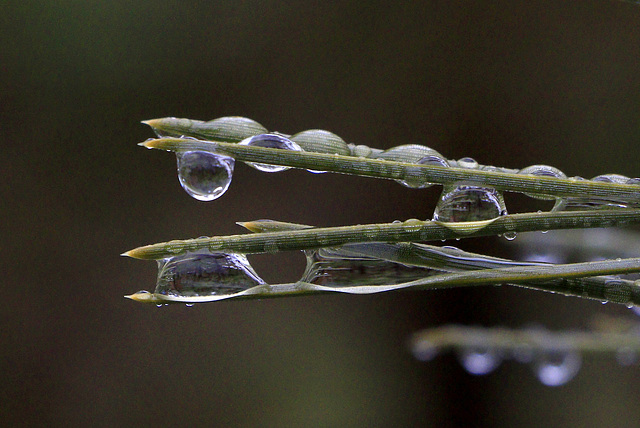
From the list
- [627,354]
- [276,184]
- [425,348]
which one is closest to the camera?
[627,354]

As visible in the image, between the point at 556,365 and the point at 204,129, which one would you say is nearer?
the point at 204,129

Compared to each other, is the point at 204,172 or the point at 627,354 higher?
the point at 204,172

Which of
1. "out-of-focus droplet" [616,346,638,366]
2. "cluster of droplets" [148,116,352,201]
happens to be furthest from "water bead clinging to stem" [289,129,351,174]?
"out-of-focus droplet" [616,346,638,366]

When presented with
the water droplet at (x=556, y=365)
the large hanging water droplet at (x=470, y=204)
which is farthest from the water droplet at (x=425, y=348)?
the large hanging water droplet at (x=470, y=204)

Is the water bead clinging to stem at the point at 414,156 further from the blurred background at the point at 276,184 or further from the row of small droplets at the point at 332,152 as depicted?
the blurred background at the point at 276,184

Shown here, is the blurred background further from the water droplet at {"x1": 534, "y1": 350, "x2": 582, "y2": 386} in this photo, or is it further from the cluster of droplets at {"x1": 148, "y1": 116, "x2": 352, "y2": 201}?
the cluster of droplets at {"x1": 148, "y1": 116, "x2": 352, "y2": 201}

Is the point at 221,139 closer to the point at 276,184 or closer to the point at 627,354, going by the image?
the point at 627,354

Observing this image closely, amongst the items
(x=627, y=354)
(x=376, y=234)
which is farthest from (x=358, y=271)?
(x=627, y=354)

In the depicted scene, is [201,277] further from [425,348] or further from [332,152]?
[425,348]

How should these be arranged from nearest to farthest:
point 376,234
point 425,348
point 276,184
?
point 376,234 → point 425,348 → point 276,184
